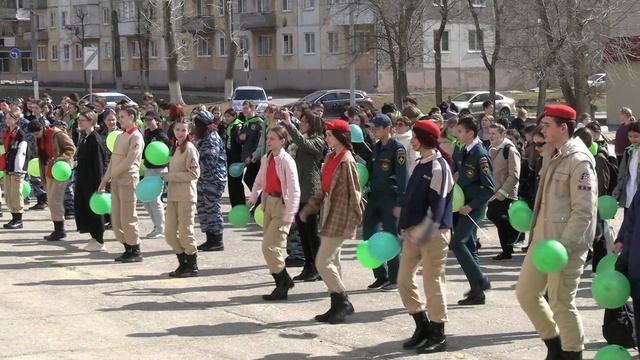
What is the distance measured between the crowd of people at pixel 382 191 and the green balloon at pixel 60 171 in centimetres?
27

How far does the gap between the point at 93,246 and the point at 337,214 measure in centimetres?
579

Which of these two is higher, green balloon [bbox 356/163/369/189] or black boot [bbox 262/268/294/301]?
green balloon [bbox 356/163/369/189]

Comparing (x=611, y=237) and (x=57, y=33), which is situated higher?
(x=57, y=33)

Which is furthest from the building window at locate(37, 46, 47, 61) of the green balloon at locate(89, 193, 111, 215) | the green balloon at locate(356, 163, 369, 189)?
the green balloon at locate(356, 163, 369, 189)

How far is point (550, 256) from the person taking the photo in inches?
266

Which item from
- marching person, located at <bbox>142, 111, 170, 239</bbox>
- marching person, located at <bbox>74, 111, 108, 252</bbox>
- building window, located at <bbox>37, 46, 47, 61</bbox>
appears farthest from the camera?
building window, located at <bbox>37, 46, 47, 61</bbox>

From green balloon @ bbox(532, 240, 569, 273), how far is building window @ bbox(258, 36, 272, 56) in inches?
2484

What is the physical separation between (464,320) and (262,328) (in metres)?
1.83

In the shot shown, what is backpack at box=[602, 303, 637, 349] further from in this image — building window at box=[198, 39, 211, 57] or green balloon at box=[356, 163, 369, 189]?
building window at box=[198, 39, 211, 57]

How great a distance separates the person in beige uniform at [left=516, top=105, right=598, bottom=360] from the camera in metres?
6.98

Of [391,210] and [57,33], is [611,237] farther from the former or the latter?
[57,33]

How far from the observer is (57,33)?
8869 centimetres

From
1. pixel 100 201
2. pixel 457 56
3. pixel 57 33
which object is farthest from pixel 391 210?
pixel 57 33

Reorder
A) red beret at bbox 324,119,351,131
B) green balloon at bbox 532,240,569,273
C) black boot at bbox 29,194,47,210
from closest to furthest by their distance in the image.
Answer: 1. green balloon at bbox 532,240,569,273
2. red beret at bbox 324,119,351,131
3. black boot at bbox 29,194,47,210
